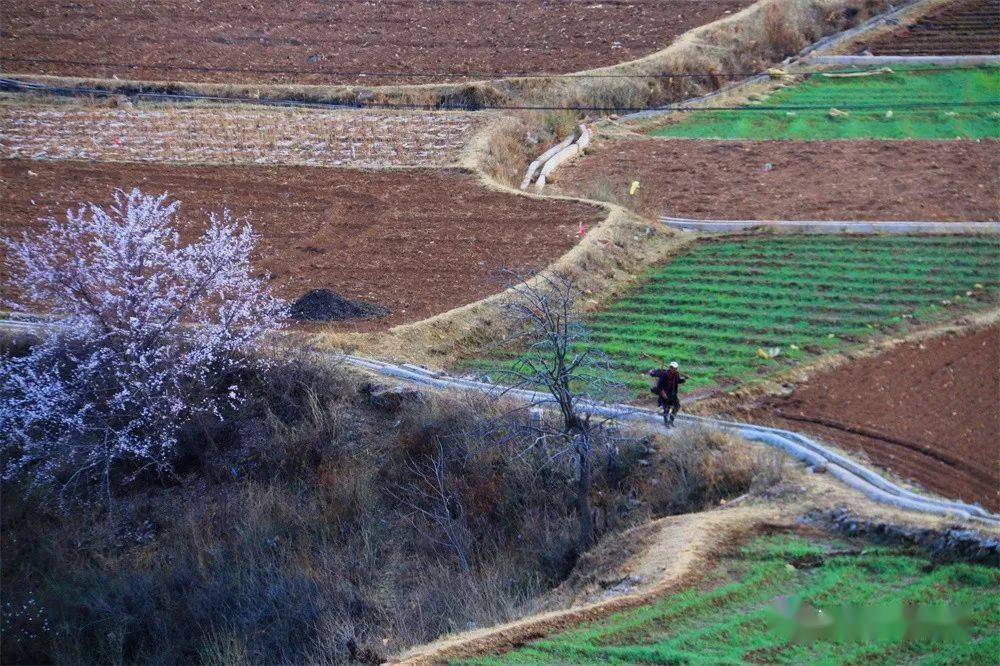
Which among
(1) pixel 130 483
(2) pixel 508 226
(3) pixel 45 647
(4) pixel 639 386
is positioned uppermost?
(2) pixel 508 226

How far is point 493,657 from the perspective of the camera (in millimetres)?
10438

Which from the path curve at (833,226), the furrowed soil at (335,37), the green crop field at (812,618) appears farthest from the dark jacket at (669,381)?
the furrowed soil at (335,37)

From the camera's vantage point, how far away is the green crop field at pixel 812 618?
10.2 metres

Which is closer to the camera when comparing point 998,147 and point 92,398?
point 92,398

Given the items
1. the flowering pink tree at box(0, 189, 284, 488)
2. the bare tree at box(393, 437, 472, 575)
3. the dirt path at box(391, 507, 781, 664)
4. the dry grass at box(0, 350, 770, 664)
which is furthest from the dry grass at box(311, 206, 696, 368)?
the dirt path at box(391, 507, 781, 664)

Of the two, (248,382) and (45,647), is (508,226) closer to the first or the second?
(248,382)

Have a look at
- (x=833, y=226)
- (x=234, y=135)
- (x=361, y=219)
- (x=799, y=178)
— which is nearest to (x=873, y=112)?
(x=799, y=178)

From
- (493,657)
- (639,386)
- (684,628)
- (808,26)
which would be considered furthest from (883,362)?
(808,26)

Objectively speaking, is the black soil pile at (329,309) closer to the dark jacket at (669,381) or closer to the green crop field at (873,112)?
the dark jacket at (669,381)

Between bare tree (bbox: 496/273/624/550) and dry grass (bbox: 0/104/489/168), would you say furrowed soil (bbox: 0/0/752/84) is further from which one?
bare tree (bbox: 496/273/624/550)

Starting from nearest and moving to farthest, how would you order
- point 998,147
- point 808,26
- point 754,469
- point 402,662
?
1. point 402,662
2. point 754,469
3. point 998,147
4. point 808,26

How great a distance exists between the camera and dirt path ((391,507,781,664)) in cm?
1062

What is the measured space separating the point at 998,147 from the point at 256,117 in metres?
17.7

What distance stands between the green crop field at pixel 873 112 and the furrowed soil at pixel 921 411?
39.6 feet
